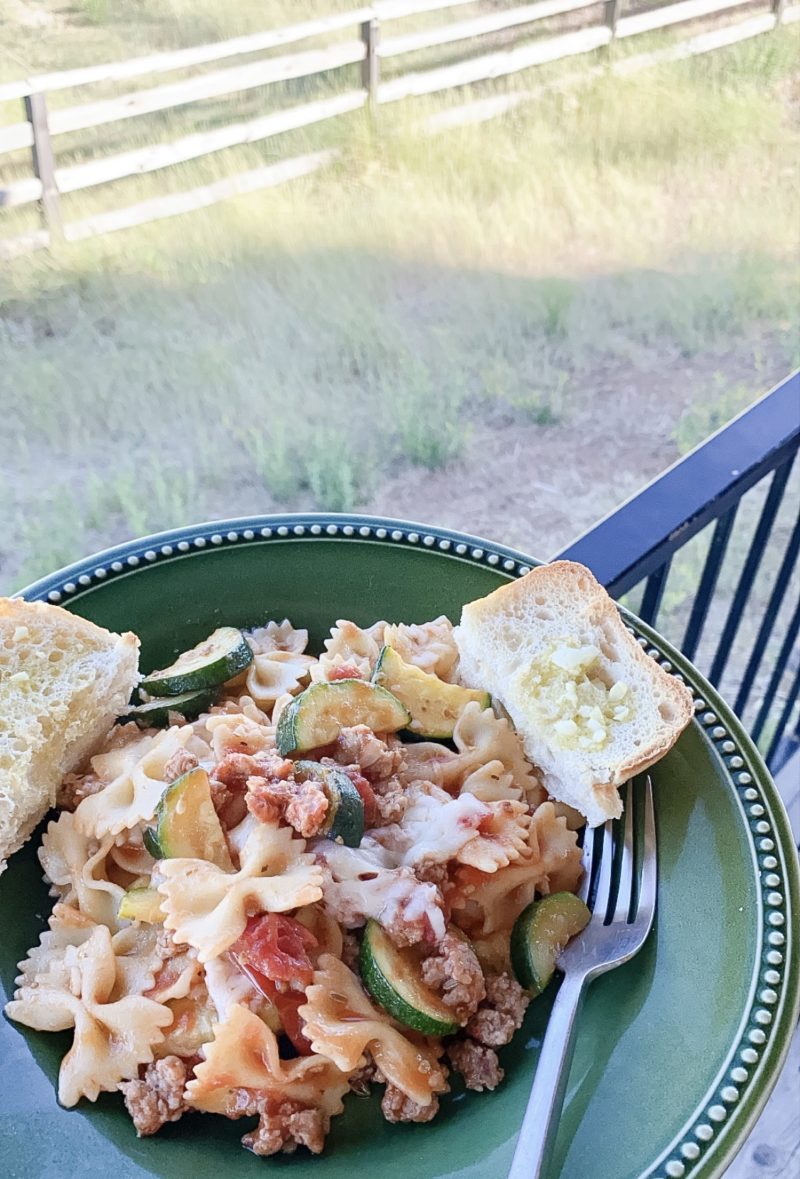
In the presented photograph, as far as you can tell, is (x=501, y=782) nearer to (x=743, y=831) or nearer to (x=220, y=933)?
(x=743, y=831)

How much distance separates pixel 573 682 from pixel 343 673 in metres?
0.32

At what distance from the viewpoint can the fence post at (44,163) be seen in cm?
173

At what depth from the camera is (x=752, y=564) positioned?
2223 millimetres

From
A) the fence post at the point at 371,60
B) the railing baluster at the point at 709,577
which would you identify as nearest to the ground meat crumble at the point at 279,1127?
the railing baluster at the point at 709,577

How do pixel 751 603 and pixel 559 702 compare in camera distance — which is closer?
pixel 559 702

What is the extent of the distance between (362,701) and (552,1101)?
51 cm

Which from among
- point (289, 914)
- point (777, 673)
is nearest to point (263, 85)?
point (289, 914)

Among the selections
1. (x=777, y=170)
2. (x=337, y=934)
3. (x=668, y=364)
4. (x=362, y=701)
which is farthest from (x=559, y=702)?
(x=777, y=170)

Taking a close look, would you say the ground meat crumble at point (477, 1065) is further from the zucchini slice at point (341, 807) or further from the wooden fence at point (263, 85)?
the wooden fence at point (263, 85)

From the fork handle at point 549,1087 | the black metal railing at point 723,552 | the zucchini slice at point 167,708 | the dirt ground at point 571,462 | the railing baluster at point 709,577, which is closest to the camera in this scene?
the fork handle at point 549,1087

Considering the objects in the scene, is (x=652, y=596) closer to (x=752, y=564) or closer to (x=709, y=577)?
(x=709, y=577)

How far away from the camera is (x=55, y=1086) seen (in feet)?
3.44

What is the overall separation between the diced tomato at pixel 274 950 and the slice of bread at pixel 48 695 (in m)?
0.34

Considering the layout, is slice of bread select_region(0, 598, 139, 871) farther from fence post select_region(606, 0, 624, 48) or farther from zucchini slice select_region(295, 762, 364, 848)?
fence post select_region(606, 0, 624, 48)
